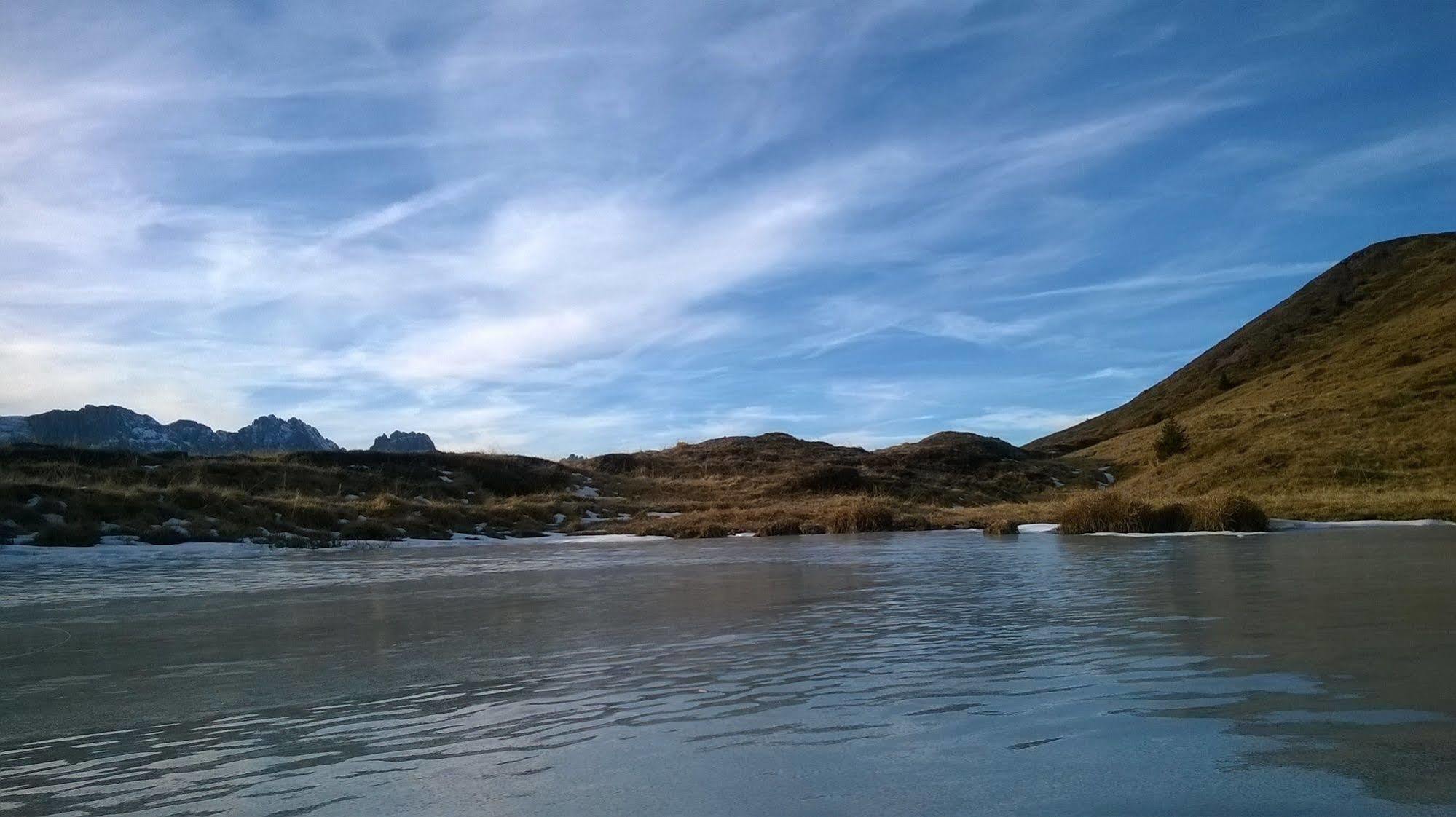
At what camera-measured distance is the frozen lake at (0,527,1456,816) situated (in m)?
3.12

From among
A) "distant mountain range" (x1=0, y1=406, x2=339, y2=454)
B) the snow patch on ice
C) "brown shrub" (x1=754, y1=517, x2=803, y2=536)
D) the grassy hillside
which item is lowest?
the snow patch on ice

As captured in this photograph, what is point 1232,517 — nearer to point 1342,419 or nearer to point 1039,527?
point 1039,527

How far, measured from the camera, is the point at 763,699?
4.68 m

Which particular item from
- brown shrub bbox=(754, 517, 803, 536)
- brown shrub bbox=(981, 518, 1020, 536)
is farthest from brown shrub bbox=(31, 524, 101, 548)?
brown shrub bbox=(981, 518, 1020, 536)

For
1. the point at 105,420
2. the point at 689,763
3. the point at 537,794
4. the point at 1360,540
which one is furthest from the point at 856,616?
the point at 105,420

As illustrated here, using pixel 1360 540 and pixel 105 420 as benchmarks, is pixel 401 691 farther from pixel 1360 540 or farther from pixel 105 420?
pixel 105 420

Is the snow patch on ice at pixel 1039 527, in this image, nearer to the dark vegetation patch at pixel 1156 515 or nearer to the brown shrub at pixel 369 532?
the dark vegetation patch at pixel 1156 515

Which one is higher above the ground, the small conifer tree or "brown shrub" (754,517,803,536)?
the small conifer tree

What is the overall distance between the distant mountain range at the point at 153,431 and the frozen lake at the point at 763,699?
58988mm

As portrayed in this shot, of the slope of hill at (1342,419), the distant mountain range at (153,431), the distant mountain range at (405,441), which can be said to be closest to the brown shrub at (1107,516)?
the slope of hill at (1342,419)

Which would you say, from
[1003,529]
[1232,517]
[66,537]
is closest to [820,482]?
[1003,529]

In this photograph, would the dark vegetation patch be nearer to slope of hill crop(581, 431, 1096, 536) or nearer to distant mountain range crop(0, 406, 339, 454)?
slope of hill crop(581, 431, 1096, 536)

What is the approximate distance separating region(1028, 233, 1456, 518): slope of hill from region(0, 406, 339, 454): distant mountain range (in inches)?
2125

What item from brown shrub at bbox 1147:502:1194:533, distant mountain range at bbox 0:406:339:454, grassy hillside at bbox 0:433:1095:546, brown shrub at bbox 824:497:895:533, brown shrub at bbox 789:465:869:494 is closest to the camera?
brown shrub at bbox 1147:502:1194:533
